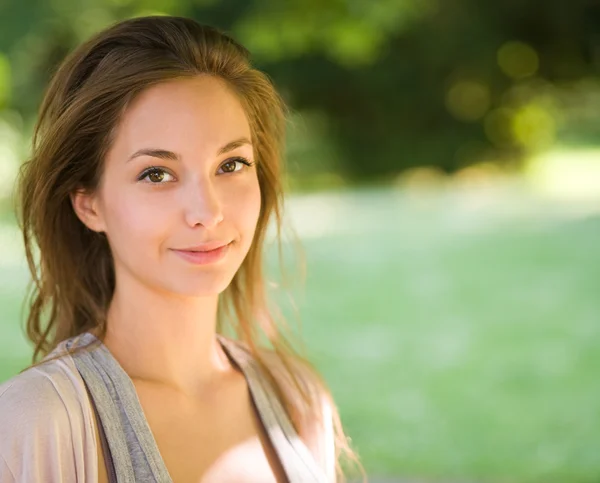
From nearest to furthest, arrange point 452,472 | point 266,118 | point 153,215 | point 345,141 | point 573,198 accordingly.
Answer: point 153,215 → point 266,118 → point 452,472 → point 573,198 → point 345,141

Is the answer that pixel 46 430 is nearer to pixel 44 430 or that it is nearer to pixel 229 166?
pixel 44 430

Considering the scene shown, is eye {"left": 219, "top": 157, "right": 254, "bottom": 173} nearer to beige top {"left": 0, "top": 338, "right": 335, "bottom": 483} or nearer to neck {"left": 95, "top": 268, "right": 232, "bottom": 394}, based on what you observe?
neck {"left": 95, "top": 268, "right": 232, "bottom": 394}

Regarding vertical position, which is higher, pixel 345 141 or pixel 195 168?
pixel 345 141

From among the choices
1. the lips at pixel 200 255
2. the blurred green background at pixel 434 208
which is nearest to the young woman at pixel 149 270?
the lips at pixel 200 255

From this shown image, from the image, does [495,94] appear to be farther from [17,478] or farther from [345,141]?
[17,478]

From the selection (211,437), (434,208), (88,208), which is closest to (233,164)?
(88,208)

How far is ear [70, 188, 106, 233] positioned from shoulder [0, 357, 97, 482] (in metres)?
0.26

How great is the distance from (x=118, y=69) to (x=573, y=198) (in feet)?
22.4

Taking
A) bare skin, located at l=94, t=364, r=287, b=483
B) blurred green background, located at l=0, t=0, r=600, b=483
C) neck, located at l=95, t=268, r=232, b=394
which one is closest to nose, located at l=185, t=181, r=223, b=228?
neck, located at l=95, t=268, r=232, b=394

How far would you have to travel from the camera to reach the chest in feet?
4.25

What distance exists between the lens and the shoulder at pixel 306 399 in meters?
1.45

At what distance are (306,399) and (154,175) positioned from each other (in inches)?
18.1

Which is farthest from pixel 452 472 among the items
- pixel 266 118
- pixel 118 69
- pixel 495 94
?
pixel 495 94

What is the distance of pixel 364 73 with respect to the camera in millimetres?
7867
